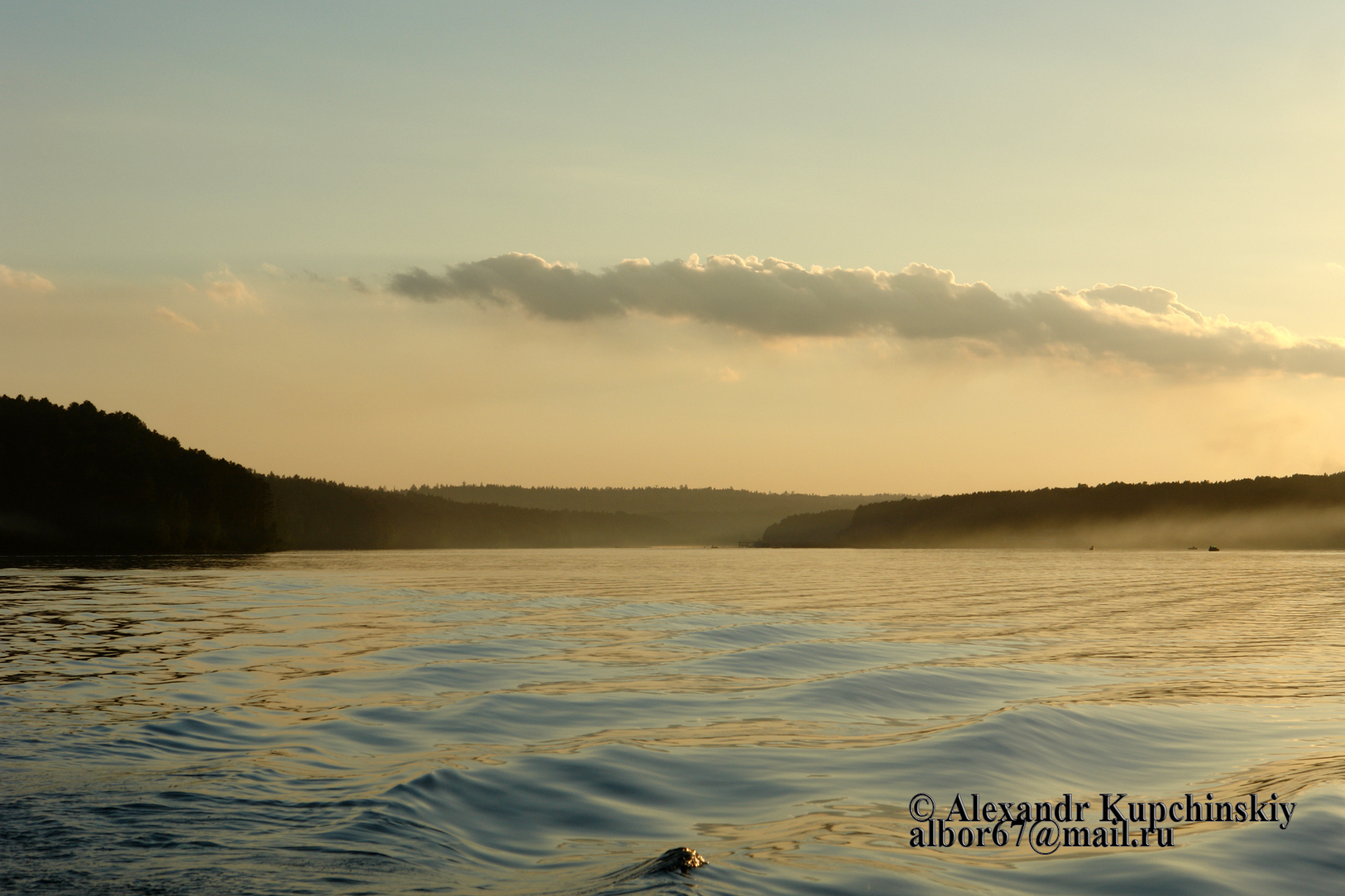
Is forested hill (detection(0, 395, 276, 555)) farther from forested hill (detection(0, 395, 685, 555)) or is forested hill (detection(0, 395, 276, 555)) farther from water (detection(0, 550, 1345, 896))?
water (detection(0, 550, 1345, 896))

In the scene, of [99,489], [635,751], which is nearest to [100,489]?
[99,489]

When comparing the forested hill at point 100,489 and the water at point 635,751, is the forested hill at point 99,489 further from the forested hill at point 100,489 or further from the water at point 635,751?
the water at point 635,751

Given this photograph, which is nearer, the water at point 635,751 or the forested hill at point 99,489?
the water at point 635,751

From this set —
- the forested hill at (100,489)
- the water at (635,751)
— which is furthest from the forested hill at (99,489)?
the water at (635,751)

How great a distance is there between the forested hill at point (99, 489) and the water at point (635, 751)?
431 ft

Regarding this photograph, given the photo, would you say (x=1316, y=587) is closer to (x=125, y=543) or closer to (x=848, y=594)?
(x=848, y=594)

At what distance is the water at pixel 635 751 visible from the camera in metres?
9.73

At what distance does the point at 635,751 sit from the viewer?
49.4 feet

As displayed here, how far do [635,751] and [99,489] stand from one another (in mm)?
167538

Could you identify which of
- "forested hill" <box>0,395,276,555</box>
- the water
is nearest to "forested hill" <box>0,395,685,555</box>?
"forested hill" <box>0,395,276,555</box>

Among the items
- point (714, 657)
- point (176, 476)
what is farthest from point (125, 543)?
point (714, 657)

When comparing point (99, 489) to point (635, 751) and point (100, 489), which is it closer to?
point (100, 489)

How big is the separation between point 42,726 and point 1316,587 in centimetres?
7228

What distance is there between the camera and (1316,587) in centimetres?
6338
